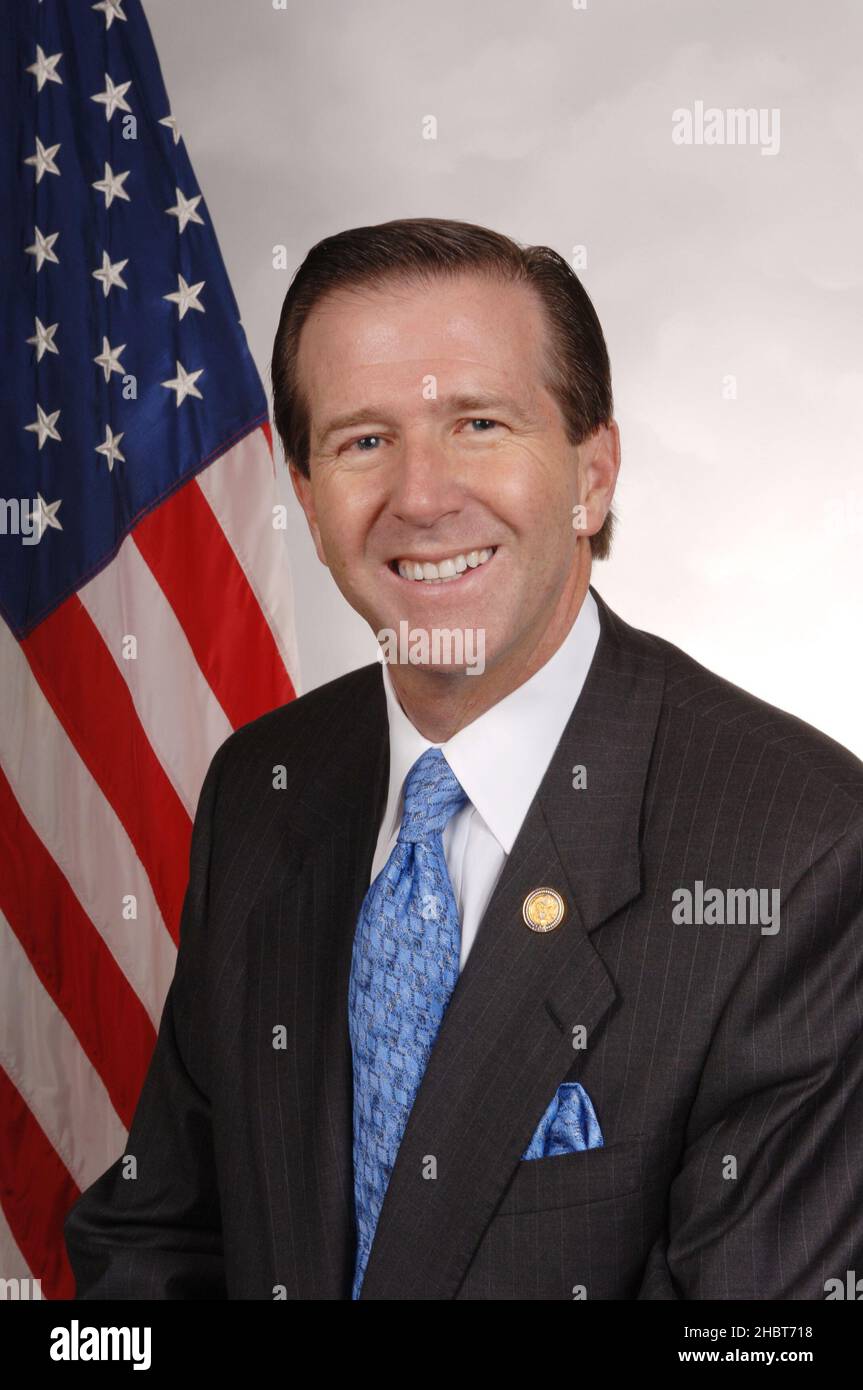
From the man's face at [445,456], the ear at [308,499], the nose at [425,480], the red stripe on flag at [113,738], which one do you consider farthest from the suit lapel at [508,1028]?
the red stripe on flag at [113,738]

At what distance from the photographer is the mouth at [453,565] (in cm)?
216

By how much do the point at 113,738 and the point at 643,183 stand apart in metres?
1.89

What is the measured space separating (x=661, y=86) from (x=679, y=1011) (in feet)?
9.01

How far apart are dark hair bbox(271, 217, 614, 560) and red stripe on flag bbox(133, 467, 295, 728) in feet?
3.67

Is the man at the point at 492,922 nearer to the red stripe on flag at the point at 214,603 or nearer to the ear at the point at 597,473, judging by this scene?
the ear at the point at 597,473

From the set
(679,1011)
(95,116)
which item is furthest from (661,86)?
(679,1011)

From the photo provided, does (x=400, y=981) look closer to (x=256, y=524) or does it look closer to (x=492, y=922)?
(x=492, y=922)

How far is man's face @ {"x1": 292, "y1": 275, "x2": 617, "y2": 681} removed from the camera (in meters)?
2.12

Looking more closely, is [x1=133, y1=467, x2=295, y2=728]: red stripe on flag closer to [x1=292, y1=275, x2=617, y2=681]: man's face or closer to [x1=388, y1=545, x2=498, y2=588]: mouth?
[x1=292, y1=275, x2=617, y2=681]: man's face

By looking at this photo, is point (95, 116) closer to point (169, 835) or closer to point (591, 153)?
point (591, 153)

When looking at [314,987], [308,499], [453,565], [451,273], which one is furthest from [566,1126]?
[451,273]

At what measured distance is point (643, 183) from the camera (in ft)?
13.1

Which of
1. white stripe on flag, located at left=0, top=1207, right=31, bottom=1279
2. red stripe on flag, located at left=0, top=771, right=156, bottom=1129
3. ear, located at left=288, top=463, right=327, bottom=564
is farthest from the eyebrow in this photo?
white stripe on flag, located at left=0, top=1207, right=31, bottom=1279

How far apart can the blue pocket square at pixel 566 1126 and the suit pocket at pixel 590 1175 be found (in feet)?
0.05
